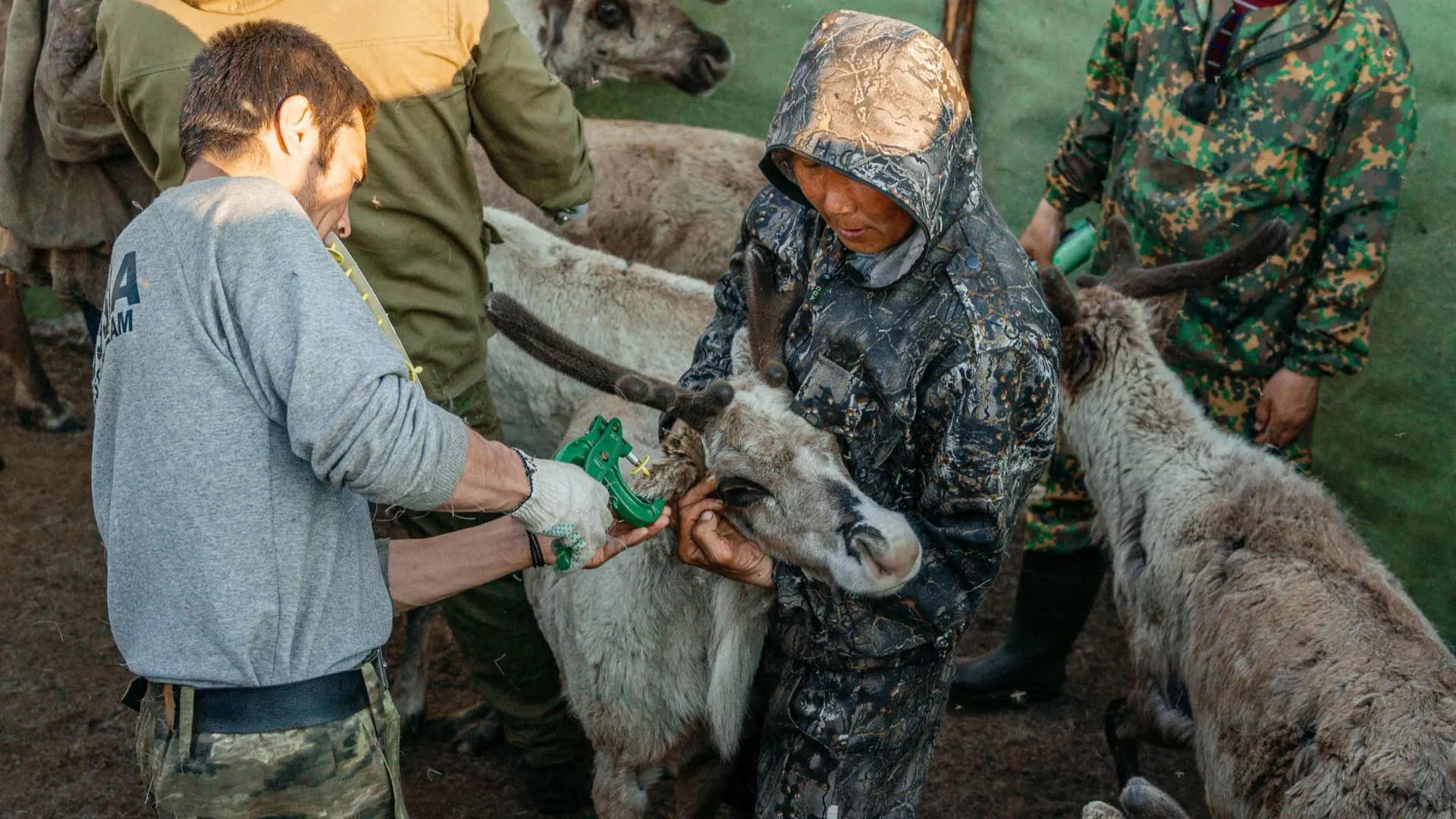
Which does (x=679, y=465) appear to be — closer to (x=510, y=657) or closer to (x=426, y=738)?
(x=510, y=657)

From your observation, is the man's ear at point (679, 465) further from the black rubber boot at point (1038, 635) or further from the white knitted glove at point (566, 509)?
the black rubber boot at point (1038, 635)

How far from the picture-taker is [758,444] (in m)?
2.79

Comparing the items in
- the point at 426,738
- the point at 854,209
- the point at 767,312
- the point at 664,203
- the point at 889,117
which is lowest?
the point at 426,738

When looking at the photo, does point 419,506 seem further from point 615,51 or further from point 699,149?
point 615,51

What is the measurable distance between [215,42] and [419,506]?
36.1 inches

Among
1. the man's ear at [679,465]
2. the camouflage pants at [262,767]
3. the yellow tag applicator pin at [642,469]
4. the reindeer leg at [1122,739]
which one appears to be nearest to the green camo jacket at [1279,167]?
the reindeer leg at [1122,739]

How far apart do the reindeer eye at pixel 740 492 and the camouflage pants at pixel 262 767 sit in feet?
2.88

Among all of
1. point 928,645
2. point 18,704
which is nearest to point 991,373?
point 928,645

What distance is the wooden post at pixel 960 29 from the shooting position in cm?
599

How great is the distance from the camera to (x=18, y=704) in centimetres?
455

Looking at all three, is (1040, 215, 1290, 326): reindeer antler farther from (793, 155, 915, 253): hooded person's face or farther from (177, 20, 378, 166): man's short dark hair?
(177, 20, 378, 166): man's short dark hair

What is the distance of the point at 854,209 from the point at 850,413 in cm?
43

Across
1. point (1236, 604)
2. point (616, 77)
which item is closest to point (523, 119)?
point (1236, 604)

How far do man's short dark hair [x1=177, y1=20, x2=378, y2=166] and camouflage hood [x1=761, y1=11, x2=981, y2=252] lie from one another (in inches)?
34.3
